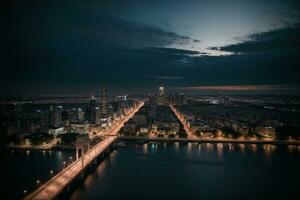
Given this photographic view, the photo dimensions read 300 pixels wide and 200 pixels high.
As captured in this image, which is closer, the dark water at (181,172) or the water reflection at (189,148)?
the dark water at (181,172)

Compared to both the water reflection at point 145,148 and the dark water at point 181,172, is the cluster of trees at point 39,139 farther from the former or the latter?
the water reflection at point 145,148

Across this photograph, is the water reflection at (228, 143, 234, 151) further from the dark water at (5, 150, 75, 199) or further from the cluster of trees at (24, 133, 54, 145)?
the cluster of trees at (24, 133, 54, 145)

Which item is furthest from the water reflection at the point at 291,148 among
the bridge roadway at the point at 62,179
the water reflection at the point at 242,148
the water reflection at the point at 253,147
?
the bridge roadway at the point at 62,179

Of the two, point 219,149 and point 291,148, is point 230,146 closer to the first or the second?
point 219,149

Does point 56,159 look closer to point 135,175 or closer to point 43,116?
point 135,175

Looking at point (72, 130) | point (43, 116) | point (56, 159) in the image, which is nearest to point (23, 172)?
point (56, 159)

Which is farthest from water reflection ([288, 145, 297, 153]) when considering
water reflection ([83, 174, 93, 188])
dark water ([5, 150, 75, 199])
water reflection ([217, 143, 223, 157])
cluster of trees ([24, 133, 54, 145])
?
cluster of trees ([24, 133, 54, 145])

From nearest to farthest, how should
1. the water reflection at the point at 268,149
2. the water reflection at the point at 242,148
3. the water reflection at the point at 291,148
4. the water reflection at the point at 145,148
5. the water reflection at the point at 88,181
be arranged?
the water reflection at the point at 88,181, the water reflection at the point at 268,149, the water reflection at the point at 145,148, the water reflection at the point at 242,148, the water reflection at the point at 291,148

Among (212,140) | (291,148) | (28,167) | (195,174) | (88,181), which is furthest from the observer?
(212,140)

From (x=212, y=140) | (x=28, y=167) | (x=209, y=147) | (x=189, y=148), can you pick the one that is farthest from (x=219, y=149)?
(x=28, y=167)
